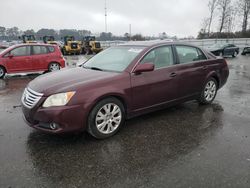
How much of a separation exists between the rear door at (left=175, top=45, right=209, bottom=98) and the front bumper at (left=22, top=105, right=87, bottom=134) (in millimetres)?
2362

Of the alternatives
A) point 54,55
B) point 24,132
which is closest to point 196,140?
point 24,132

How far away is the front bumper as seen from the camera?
3.66 metres

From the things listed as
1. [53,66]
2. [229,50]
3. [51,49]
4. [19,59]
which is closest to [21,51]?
[19,59]

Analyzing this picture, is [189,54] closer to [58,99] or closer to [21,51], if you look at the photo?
[58,99]

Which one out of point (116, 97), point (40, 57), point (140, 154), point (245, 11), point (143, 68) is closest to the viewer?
point (140, 154)

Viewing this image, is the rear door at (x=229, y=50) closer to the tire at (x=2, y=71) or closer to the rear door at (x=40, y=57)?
the rear door at (x=40, y=57)

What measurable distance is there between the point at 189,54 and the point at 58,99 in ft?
10.7

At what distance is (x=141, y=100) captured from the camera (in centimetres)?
455

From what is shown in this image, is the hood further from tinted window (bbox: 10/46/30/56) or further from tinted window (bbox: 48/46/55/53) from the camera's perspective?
tinted window (bbox: 48/46/55/53)

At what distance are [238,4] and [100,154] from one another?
186 feet

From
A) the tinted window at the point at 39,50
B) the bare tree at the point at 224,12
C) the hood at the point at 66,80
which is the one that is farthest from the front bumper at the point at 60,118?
the bare tree at the point at 224,12

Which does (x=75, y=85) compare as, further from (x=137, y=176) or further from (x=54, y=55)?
(x=54, y=55)

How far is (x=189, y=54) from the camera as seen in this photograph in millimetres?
5617

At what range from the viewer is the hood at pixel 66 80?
381 centimetres
